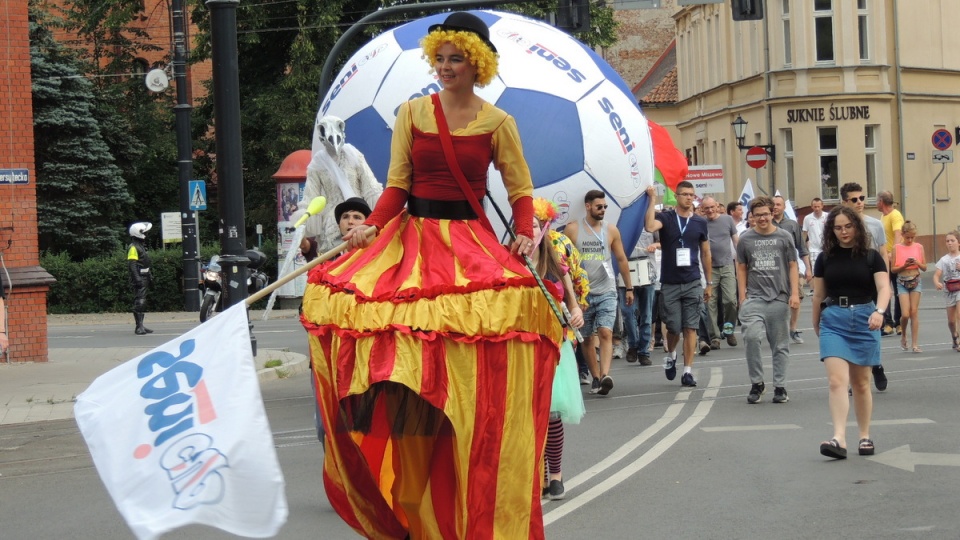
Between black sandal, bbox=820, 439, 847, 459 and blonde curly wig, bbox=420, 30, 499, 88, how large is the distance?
13.3 ft

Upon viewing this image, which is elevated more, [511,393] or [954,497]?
[511,393]

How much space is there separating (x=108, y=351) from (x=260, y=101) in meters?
16.6

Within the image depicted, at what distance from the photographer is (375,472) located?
5949 millimetres

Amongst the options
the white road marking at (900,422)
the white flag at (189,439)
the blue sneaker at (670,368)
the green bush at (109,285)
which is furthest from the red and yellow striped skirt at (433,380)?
the green bush at (109,285)

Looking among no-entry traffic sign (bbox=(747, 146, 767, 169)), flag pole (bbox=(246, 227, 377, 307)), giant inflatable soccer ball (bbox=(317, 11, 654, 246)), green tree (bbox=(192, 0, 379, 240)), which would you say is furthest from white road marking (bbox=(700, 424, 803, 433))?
no-entry traffic sign (bbox=(747, 146, 767, 169))

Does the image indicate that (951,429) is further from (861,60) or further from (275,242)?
(861,60)

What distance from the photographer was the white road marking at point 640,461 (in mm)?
7773

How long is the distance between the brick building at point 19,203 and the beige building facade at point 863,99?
28.4 metres

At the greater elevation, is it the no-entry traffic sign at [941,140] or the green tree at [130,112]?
the green tree at [130,112]

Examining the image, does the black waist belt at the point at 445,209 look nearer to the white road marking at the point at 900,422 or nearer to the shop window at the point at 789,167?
the white road marking at the point at 900,422

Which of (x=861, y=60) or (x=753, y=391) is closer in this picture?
(x=753, y=391)

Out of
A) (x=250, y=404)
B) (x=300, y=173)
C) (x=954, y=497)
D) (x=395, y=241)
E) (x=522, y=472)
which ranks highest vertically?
(x=300, y=173)

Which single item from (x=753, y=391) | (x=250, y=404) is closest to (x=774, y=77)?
(x=753, y=391)

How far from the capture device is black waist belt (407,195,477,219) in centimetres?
611
